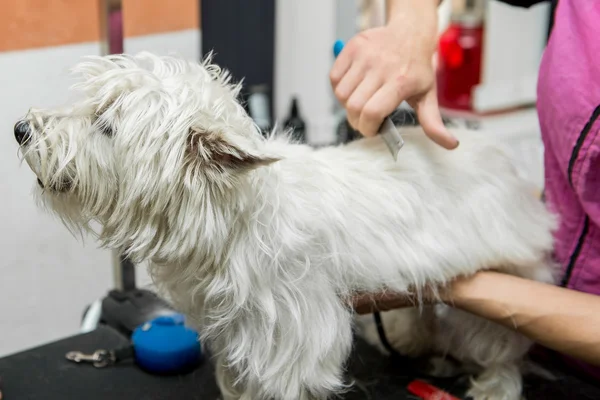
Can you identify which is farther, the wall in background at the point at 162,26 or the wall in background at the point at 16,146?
the wall in background at the point at 162,26

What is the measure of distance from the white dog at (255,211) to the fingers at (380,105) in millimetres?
41

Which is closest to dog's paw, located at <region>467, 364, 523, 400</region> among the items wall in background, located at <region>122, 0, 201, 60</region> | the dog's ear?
the dog's ear

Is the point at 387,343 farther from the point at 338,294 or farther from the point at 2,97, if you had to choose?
the point at 2,97

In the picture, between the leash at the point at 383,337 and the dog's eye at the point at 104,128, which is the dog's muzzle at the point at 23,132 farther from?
the leash at the point at 383,337

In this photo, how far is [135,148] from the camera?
0.67 metres

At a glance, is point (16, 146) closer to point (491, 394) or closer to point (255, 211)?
point (255, 211)

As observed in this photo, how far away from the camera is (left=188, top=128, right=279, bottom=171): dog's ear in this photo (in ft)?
2.05

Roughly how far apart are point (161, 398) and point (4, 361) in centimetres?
25

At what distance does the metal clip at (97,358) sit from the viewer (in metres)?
0.94

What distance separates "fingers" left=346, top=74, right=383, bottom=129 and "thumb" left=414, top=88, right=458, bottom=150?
67 mm

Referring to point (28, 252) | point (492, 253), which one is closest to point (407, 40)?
point (492, 253)

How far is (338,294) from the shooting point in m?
0.77

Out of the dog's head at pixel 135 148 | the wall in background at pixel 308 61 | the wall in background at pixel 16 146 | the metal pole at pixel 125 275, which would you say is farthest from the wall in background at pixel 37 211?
the wall in background at pixel 308 61

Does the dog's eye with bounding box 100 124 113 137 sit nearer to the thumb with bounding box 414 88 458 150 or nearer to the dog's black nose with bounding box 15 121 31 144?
the dog's black nose with bounding box 15 121 31 144
